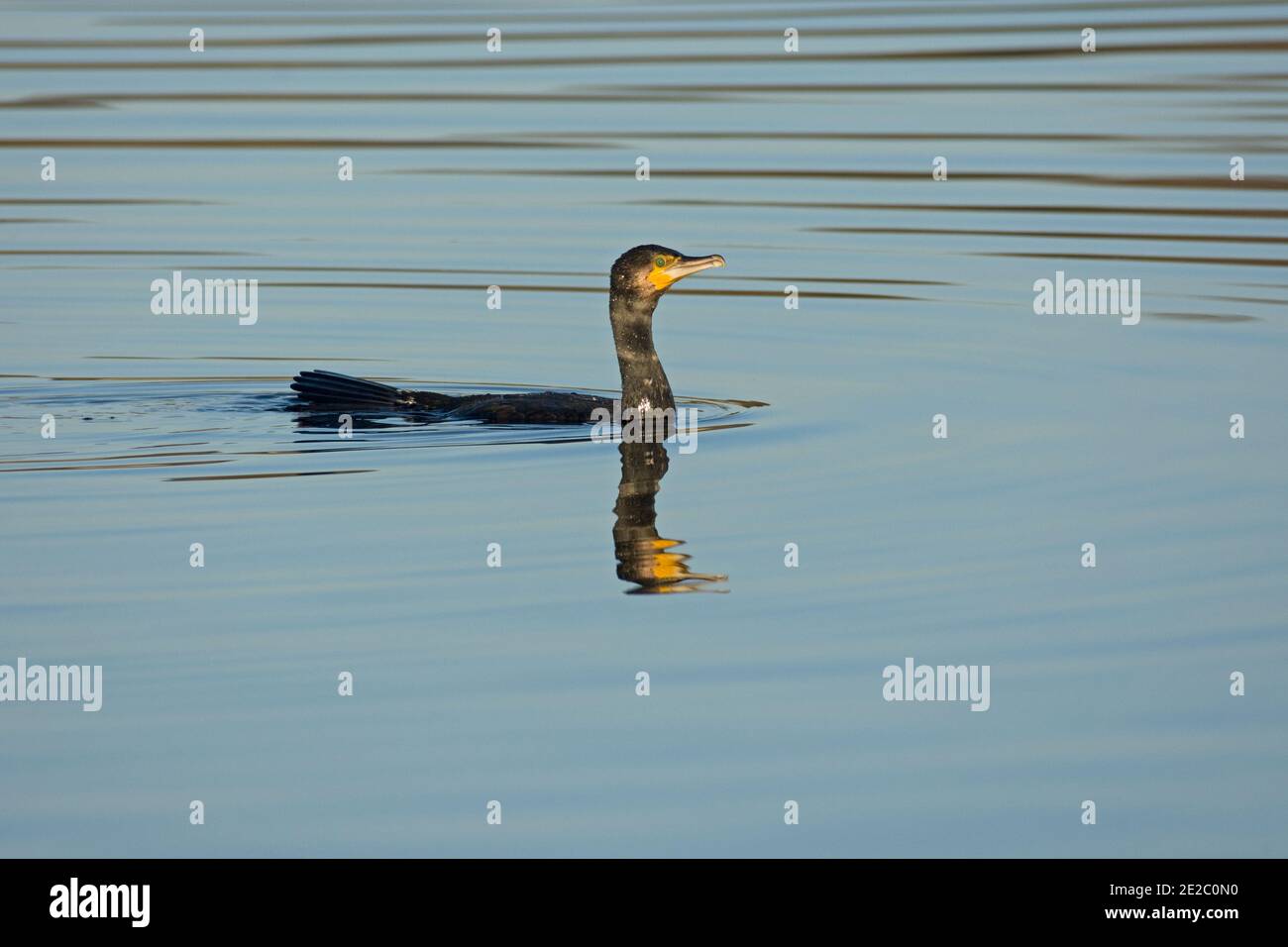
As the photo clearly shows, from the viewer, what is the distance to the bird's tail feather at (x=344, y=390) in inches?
511

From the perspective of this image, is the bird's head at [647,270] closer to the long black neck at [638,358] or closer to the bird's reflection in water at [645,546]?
the long black neck at [638,358]

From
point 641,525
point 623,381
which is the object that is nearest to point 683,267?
point 623,381

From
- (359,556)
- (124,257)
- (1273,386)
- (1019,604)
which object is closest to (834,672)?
(1019,604)

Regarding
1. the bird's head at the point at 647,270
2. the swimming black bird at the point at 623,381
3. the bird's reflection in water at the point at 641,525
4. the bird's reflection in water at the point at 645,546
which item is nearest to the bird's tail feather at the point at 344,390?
the swimming black bird at the point at 623,381

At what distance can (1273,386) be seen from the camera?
13531mm

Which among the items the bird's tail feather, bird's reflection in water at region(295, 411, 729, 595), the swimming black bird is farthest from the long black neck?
the bird's tail feather

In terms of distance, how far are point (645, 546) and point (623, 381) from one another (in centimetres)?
294

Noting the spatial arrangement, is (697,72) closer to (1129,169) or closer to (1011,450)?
(1129,169)

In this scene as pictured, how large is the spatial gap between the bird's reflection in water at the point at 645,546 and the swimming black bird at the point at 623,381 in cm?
96

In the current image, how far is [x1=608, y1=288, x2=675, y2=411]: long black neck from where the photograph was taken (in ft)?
42.8

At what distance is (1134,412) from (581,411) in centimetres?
313

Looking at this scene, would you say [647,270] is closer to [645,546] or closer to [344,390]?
[344,390]

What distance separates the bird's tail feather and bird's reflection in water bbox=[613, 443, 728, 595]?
165 centimetres

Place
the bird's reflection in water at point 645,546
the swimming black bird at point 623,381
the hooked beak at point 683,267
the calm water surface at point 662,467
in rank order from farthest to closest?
the swimming black bird at point 623,381 < the hooked beak at point 683,267 < the bird's reflection in water at point 645,546 < the calm water surface at point 662,467
